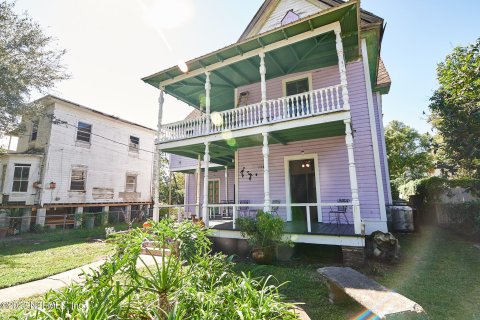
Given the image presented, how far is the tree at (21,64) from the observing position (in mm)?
12344

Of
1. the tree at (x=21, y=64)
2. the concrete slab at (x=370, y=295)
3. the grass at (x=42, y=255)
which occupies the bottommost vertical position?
the grass at (x=42, y=255)

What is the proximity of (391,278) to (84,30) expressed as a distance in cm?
1158

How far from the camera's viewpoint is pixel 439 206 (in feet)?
38.8

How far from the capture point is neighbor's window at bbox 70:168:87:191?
15945 millimetres

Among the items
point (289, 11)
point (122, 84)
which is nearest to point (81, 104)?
point (122, 84)

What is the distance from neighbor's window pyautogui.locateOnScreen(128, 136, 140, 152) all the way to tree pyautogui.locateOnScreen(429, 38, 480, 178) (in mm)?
20897

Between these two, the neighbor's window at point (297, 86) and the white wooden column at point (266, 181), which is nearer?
the white wooden column at point (266, 181)

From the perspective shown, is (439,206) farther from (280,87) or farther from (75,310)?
(75,310)

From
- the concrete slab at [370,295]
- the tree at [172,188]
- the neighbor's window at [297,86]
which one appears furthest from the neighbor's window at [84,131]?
the concrete slab at [370,295]

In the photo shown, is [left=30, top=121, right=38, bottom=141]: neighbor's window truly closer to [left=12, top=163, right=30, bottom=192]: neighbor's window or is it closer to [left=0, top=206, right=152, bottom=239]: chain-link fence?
[left=12, top=163, right=30, bottom=192]: neighbor's window

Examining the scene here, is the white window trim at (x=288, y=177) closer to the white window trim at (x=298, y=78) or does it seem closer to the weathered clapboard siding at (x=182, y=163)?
the white window trim at (x=298, y=78)

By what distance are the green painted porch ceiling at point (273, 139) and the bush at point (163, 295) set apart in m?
5.95

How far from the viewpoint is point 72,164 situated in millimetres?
15930

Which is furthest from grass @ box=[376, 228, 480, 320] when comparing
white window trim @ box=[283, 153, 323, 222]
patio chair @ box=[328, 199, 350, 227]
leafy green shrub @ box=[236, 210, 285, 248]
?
white window trim @ box=[283, 153, 323, 222]
